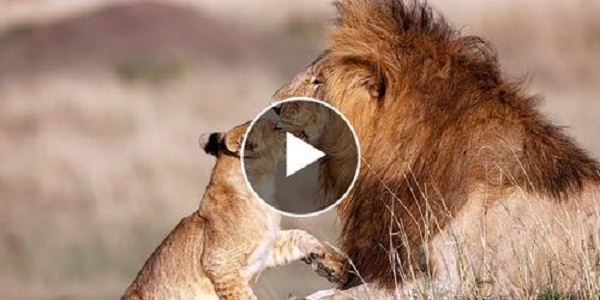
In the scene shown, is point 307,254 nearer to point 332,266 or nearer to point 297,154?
point 332,266

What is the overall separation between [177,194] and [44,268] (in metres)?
1.25

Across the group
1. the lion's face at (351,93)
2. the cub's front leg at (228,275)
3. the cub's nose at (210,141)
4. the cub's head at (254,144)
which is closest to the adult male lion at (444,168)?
the lion's face at (351,93)

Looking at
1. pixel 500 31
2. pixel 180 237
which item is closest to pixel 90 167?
pixel 500 31

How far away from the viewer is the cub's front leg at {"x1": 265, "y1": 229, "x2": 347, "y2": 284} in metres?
8.55

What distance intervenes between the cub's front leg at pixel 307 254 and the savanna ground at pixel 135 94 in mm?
7836

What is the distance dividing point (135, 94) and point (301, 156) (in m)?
10.8

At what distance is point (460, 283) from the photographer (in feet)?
26.3

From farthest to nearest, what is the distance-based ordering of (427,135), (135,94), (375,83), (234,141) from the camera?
1. (135,94)
2. (234,141)
3. (375,83)
4. (427,135)

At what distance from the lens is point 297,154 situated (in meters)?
8.71

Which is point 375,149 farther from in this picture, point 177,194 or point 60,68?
point 60,68

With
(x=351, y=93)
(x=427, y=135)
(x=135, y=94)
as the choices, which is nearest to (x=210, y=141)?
(x=351, y=93)

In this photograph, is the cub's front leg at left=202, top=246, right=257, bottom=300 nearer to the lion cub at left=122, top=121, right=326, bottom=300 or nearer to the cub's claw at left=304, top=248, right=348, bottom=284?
the lion cub at left=122, top=121, right=326, bottom=300

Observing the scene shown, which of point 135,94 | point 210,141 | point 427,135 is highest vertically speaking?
point 135,94

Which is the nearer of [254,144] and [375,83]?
[375,83]
